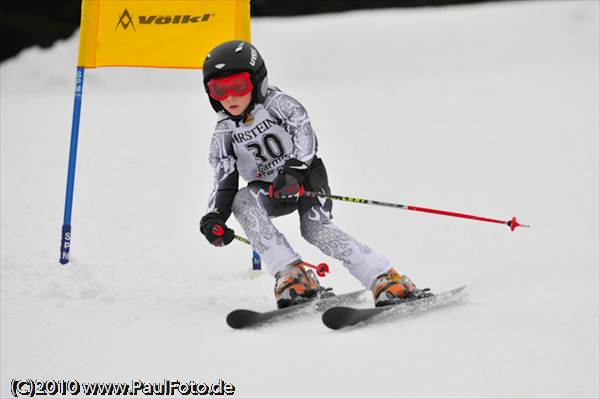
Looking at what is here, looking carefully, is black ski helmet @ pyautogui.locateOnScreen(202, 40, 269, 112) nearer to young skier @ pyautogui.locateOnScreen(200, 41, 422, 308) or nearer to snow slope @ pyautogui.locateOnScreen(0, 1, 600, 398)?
young skier @ pyautogui.locateOnScreen(200, 41, 422, 308)

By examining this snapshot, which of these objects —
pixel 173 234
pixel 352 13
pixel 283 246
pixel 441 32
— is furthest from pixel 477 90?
pixel 283 246

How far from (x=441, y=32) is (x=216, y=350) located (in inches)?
501

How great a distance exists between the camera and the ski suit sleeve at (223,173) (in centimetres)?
531

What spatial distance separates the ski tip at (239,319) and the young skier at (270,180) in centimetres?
34

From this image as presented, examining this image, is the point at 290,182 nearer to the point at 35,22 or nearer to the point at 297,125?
the point at 297,125

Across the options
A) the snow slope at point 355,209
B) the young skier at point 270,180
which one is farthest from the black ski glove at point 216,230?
the snow slope at point 355,209

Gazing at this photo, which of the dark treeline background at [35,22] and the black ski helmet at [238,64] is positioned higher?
the dark treeline background at [35,22]

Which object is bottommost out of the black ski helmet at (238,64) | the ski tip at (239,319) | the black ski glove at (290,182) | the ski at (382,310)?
the ski tip at (239,319)

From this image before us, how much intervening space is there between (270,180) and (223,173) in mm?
299

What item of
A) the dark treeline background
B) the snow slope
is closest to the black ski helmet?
the snow slope

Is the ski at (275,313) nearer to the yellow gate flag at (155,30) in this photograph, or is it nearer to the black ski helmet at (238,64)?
the black ski helmet at (238,64)

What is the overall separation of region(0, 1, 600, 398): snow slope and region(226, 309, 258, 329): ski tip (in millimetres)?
116

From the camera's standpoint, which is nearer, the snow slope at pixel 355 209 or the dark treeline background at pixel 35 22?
the snow slope at pixel 355 209

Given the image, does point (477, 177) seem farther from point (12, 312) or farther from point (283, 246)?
point (12, 312)
